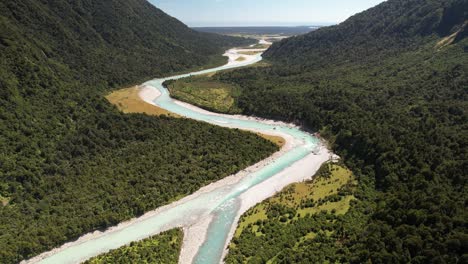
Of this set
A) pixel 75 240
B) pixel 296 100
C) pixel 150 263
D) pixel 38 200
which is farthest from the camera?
pixel 296 100

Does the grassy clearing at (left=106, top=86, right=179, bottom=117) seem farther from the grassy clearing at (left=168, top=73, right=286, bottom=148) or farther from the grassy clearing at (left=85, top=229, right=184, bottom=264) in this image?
the grassy clearing at (left=85, top=229, right=184, bottom=264)

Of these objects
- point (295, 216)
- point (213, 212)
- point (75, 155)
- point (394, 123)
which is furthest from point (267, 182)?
point (75, 155)

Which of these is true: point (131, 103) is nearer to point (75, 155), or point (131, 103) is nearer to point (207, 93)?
point (207, 93)

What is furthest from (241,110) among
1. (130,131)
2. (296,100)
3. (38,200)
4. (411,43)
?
(411,43)

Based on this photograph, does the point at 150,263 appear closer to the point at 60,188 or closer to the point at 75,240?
Result: the point at 75,240

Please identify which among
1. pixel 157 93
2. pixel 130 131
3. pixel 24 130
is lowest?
pixel 157 93

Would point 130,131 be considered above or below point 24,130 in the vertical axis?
below

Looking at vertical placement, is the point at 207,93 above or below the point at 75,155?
below

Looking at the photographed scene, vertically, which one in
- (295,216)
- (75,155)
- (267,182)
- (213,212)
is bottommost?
(267,182)
